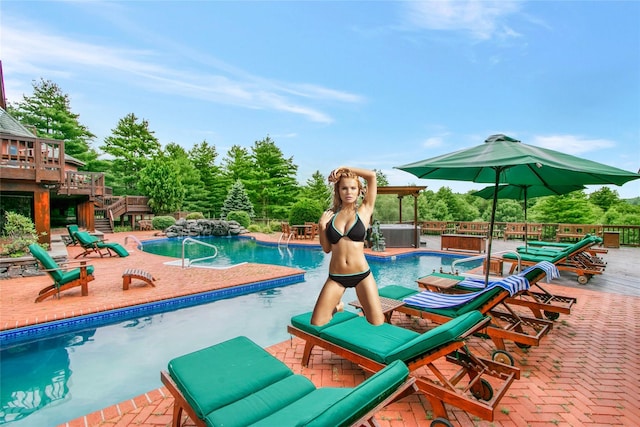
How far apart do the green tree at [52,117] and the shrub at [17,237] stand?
57.8 ft

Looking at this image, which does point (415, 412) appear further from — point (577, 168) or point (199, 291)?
point (199, 291)

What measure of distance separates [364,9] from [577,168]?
226 centimetres

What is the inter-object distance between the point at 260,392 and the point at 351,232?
1441 millimetres

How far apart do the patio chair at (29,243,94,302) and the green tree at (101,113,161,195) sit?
2240 centimetres

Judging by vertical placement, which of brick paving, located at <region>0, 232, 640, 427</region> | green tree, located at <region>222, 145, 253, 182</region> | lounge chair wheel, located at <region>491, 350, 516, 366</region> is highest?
green tree, located at <region>222, 145, 253, 182</region>

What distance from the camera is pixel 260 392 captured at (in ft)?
6.45

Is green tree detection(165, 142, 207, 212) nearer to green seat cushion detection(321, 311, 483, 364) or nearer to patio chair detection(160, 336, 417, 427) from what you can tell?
green seat cushion detection(321, 311, 483, 364)

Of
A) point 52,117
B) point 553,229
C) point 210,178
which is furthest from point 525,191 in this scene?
point 52,117

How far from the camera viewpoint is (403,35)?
5.77m

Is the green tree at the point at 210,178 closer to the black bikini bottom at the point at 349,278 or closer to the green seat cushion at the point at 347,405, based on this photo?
the green seat cushion at the point at 347,405

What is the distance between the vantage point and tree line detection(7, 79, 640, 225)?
835 inches

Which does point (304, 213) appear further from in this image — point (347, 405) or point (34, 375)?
point (347, 405)

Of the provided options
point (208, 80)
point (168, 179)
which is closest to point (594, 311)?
point (208, 80)

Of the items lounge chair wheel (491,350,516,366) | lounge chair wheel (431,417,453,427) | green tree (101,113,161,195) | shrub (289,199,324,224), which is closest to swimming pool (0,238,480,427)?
lounge chair wheel (431,417,453,427)
